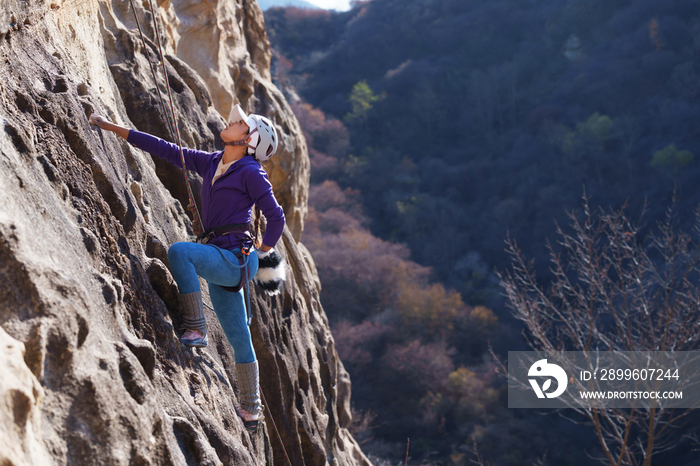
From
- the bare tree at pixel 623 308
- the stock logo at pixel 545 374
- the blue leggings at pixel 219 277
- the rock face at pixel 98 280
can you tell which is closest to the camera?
the rock face at pixel 98 280

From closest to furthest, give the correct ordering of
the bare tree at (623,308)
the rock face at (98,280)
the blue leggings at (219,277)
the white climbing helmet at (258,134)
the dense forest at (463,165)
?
the rock face at (98,280)
the blue leggings at (219,277)
the white climbing helmet at (258,134)
the bare tree at (623,308)
the dense forest at (463,165)

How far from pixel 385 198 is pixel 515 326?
13.4 m

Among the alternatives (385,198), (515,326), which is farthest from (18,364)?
(385,198)

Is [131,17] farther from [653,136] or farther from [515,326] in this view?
[653,136]

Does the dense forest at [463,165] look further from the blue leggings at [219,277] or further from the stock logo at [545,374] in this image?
the blue leggings at [219,277]

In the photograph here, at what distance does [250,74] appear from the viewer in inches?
348

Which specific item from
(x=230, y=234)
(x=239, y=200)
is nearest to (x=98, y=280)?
(x=230, y=234)

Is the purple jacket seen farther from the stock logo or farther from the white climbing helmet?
the stock logo

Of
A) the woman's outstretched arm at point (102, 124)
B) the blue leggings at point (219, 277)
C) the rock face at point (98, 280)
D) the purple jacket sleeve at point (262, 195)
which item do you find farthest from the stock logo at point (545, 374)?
the woman's outstretched arm at point (102, 124)

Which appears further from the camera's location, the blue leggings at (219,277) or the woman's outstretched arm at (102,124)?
the woman's outstretched arm at (102,124)

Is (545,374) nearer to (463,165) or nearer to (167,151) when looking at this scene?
(167,151)

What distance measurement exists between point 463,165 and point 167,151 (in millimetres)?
37675

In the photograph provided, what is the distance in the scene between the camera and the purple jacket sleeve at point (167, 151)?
3541 millimetres

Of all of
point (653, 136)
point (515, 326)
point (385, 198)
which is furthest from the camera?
point (385, 198)
